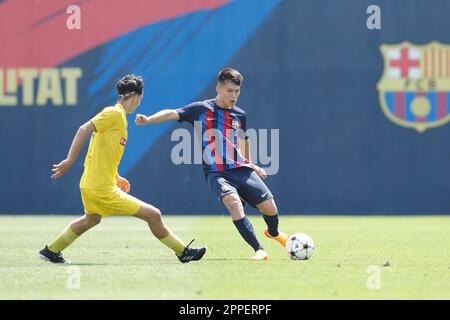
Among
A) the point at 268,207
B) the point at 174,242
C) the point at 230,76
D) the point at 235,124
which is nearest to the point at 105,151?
the point at 174,242

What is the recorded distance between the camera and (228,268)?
26.3 ft

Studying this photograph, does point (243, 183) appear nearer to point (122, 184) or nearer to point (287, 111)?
point (122, 184)

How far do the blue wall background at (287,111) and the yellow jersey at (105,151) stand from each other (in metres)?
8.66

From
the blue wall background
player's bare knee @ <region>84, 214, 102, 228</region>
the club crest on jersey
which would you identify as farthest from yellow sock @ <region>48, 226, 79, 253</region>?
the blue wall background

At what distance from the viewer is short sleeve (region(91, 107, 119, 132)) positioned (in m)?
8.25

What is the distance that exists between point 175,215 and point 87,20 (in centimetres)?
367

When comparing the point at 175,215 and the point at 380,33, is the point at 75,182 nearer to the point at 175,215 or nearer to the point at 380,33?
the point at 175,215

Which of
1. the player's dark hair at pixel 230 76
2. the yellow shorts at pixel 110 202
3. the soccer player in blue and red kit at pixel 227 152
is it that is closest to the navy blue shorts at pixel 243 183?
the soccer player in blue and red kit at pixel 227 152

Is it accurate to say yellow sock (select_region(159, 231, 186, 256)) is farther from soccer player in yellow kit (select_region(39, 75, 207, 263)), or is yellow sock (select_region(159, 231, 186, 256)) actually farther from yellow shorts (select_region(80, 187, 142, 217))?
yellow shorts (select_region(80, 187, 142, 217))

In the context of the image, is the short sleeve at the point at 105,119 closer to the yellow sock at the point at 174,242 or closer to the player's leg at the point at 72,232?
the player's leg at the point at 72,232

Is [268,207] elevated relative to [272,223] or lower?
elevated

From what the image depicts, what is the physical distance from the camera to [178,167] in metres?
17.1

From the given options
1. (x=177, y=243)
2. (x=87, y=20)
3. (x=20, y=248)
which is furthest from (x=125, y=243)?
(x=87, y=20)

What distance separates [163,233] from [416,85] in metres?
9.56
